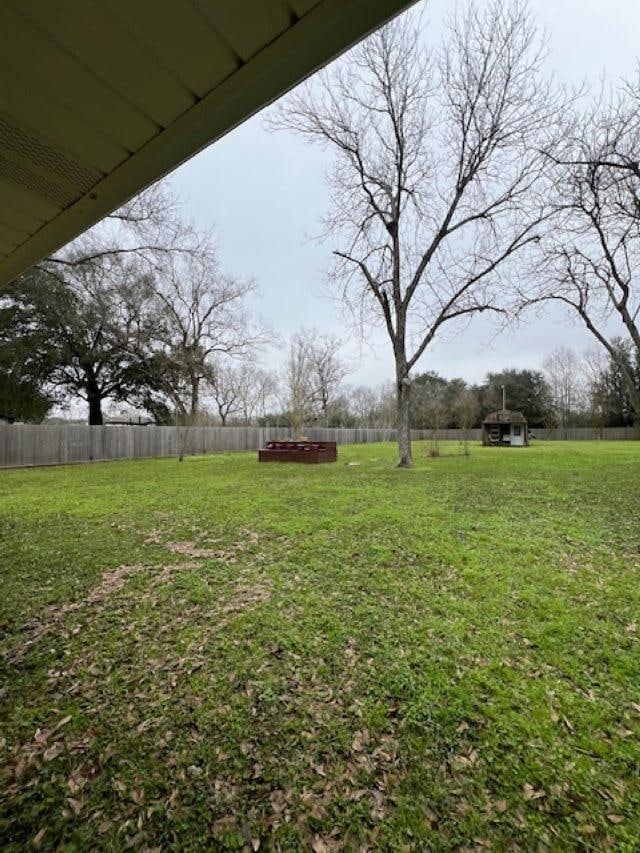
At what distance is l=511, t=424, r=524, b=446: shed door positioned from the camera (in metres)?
23.0

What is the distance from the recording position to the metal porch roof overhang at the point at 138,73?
1045 mm

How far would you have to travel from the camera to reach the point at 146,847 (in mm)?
1312

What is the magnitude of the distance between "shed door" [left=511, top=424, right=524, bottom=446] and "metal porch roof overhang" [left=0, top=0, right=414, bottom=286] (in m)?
24.8

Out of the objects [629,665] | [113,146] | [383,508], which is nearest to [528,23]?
[383,508]

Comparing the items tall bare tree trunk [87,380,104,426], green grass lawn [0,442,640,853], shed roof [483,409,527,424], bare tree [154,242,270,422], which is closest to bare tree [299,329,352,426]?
bare tree [154,242,270,422]

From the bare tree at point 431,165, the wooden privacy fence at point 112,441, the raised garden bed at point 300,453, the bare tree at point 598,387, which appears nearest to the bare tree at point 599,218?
the bare tree at point 431,165

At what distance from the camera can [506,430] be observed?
23734 millimetres

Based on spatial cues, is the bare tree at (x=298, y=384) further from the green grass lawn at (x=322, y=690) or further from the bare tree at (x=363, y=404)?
the green grass lawn at (x=322, y=690)

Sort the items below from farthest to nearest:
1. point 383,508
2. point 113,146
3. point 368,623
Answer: point 383,508, point 368,623, point 113,146

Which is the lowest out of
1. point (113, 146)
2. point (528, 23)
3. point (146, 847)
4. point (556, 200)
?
point (146, 847)

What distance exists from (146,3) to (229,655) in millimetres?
2894

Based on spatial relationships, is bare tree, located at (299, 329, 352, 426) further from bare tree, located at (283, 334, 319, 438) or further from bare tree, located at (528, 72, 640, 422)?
bare tree, located at (528, 72, 640, 422)

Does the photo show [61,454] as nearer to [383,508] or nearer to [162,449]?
[162,449]

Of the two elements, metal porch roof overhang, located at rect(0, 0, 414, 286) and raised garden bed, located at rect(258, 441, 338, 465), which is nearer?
metal porch roof overhang, located at rect(0, 0, 414, 286)
